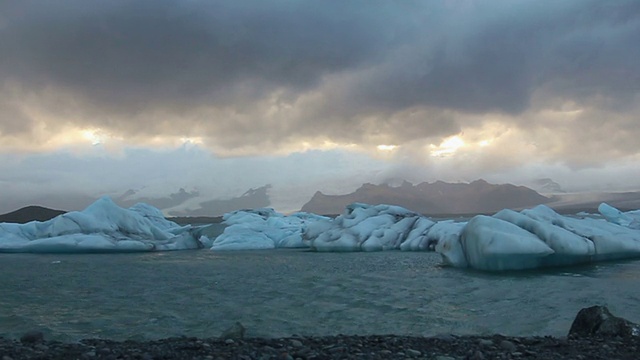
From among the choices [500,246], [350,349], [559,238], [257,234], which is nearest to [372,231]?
[257,234]

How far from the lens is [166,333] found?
8.30m

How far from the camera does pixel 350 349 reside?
232 inches

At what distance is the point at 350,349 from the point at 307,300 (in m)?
5.81

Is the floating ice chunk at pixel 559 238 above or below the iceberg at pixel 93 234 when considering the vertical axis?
below

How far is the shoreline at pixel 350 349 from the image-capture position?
5.42 meters

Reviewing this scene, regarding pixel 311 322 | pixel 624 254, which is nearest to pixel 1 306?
pixel 311 322

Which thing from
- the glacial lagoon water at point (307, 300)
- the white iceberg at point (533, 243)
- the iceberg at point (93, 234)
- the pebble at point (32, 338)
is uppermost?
the iceberg at point (93, 234)

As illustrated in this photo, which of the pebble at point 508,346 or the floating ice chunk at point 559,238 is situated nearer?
the pebble at point 508,346

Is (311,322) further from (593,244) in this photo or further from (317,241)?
(317,241)

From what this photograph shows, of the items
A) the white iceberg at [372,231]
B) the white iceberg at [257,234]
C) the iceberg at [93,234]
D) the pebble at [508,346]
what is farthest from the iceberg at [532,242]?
the iceberg at [93,234]

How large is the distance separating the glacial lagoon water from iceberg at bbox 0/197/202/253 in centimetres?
901

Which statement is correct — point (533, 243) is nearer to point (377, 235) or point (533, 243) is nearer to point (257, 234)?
point (377, 235)

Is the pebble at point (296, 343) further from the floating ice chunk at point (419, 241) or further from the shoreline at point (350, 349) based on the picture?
the floating ice chunk at point (419, 241)

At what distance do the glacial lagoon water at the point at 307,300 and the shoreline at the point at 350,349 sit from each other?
1.65 metres
